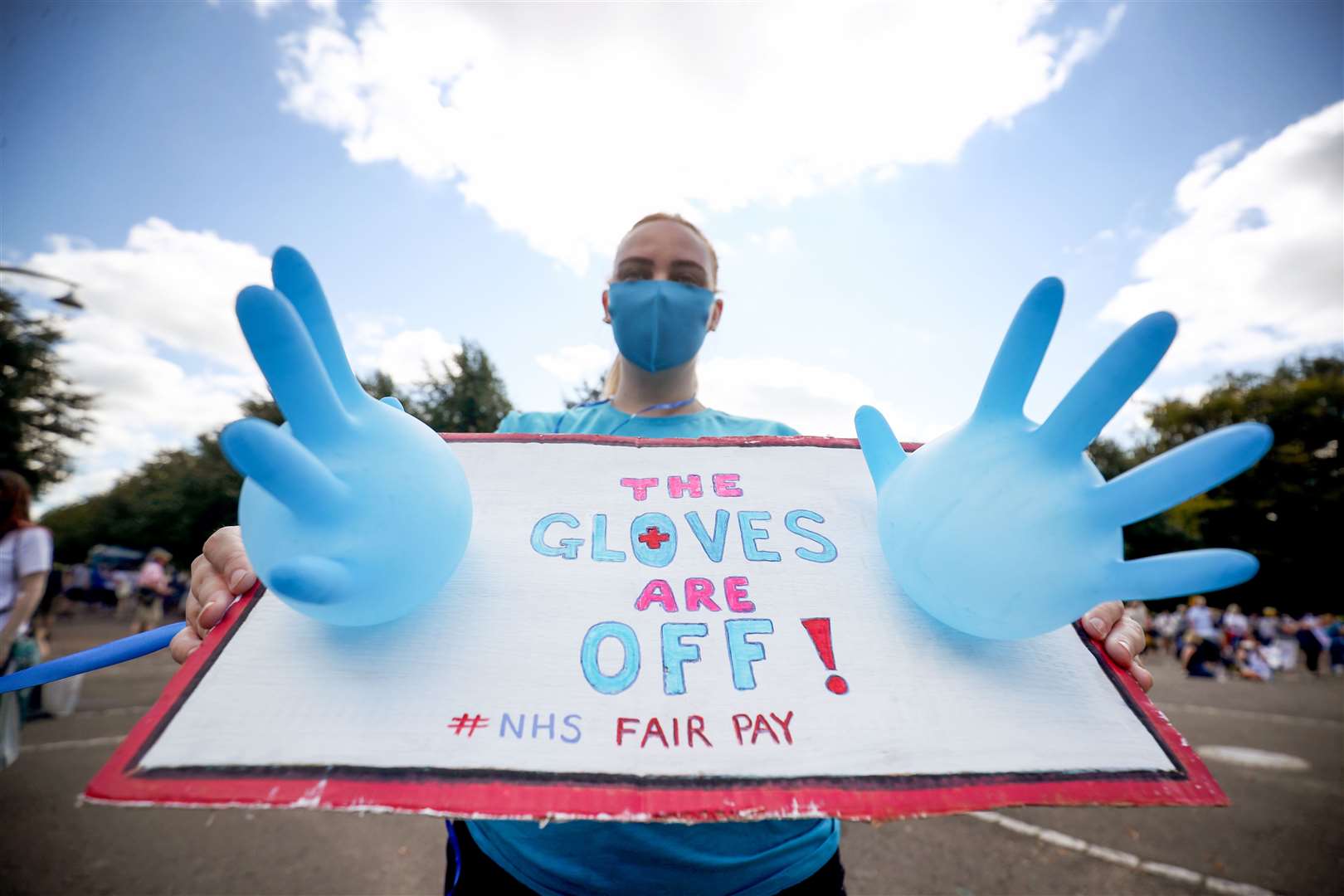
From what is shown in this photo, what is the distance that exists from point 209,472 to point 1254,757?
2574cm

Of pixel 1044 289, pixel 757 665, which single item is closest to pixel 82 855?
pixel 757 665

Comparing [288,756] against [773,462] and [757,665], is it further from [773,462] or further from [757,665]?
[773,462]

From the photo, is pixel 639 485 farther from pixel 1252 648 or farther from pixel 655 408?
pixel 1252 648

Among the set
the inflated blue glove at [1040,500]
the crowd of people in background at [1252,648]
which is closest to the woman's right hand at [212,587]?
the inflated blue glove at [1040,500]

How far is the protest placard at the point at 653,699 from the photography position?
0.86 meters

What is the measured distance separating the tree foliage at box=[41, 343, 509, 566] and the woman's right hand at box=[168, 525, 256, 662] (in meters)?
0.74

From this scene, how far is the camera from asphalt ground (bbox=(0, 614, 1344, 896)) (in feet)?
10.0

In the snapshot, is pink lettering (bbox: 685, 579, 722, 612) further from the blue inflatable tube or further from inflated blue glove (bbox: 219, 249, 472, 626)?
the blue inflatable tube

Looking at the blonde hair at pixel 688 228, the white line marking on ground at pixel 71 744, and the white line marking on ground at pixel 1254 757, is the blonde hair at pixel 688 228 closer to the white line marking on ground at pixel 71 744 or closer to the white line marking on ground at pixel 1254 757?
the white line marking on ground at pixel 71 744

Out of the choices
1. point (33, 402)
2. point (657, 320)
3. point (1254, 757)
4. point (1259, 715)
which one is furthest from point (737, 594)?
point (33, 402)

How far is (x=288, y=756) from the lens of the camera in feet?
2.84

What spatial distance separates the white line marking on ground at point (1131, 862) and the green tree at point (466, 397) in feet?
32.6

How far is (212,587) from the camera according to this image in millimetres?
1092

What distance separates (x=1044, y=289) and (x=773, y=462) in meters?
0.63
